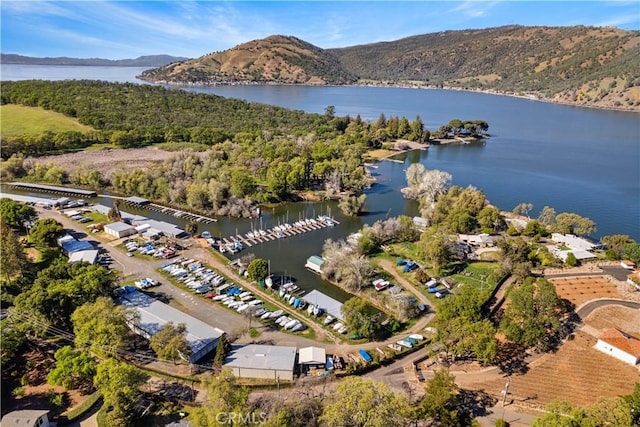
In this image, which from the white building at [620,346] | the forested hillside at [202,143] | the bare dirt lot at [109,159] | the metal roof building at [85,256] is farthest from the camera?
the bare dirt lot at [109,159]


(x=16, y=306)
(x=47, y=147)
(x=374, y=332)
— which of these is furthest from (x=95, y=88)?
(x=374, y=332)

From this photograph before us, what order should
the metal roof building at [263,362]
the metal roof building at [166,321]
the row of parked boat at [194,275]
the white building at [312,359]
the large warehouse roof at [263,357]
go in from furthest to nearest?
the row of parked boat at [194,275]
the metal roof building at [166,321]
the white building at [312,359]
the large warehouse roof at [263,357]
the metal roof building at [263,362]

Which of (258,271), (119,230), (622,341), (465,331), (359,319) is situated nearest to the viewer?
(465,331)

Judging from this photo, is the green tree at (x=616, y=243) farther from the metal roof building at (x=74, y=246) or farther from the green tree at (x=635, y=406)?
the metal roof building at (x=74, y=246)

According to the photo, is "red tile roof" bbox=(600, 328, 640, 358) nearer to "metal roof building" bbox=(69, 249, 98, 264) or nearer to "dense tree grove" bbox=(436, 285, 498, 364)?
"dense tree grove" bbox=(436, 285, 498, 364)

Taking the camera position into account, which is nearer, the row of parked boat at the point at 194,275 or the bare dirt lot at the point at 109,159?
the row of parked boat at the point at 194,275

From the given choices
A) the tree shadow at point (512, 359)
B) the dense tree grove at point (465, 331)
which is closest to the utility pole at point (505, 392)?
the tree shadow at point (512, 359)

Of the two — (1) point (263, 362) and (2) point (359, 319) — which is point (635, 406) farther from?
(1) point (263, 362)

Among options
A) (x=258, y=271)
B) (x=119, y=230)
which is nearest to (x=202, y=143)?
(x=119, y=230)
